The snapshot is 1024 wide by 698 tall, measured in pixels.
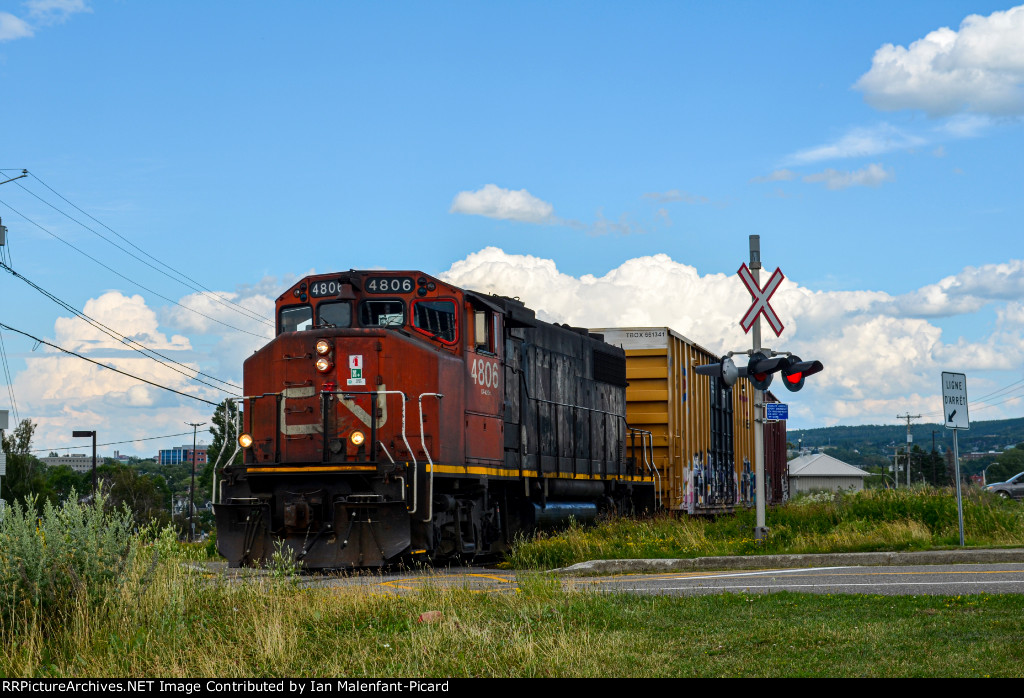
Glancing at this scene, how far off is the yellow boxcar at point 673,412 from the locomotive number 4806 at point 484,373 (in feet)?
24.9

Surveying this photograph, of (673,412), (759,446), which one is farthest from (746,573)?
Answer: (673,412)

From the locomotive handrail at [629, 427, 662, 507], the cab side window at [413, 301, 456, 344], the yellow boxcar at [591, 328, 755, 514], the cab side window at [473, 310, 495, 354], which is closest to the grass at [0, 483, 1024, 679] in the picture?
the cab side window at [413, 301, 456, 344]

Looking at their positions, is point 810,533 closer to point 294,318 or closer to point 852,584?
point 852,584

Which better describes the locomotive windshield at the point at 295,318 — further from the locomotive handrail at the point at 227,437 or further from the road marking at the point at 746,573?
the road marking at the point at 746,573

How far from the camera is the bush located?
9.24 metres

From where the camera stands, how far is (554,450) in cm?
1936

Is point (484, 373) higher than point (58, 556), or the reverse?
point (484, 373)

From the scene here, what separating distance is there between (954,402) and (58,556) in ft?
45.5

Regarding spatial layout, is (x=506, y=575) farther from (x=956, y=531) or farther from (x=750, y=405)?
(x=750, y=405)

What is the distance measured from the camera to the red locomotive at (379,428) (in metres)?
14.5

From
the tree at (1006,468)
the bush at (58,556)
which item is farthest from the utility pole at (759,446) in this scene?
the tree at (1006,468)

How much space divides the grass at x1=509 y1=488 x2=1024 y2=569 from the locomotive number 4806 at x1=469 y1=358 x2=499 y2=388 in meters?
2.60

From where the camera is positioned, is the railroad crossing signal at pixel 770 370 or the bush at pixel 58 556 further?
the railroad crossing signal at pixel 770 370

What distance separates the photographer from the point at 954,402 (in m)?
17.4
